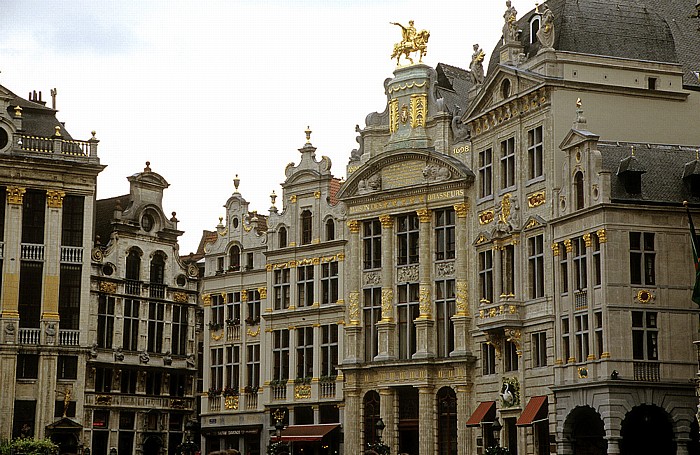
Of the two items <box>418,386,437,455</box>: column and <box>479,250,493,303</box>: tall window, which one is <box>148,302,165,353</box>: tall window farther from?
<box>479,250,493,303</box>: tall window

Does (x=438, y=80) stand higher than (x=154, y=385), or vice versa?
(x=438, y=80)

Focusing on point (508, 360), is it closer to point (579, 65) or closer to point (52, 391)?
point (579, 65)

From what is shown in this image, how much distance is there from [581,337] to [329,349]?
1502 cm

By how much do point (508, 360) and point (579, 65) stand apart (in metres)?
11.0

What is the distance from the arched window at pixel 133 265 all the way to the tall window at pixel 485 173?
19317 millimetres

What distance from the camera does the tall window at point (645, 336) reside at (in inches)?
1730

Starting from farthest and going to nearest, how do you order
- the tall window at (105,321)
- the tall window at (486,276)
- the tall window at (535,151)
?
the tall window at (105,321)
the tall window at (486,276)
the tall window at (535,151)

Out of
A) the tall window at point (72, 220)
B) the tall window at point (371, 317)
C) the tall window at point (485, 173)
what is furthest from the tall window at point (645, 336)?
the tall window at point (72, 220)

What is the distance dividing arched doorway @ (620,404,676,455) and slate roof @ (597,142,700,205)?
7054 millimetres

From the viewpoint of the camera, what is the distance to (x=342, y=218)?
58.1m

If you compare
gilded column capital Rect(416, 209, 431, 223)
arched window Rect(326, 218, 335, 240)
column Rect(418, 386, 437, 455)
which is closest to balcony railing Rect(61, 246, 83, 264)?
arched window Rect(326, 218, 335, 240)

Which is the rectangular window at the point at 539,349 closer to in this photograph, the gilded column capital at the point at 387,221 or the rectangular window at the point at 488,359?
the rectangular window at the point at 488,359

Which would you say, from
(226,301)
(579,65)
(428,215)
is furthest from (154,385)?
(579,65)

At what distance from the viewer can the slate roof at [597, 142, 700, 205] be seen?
4481 centimetres
